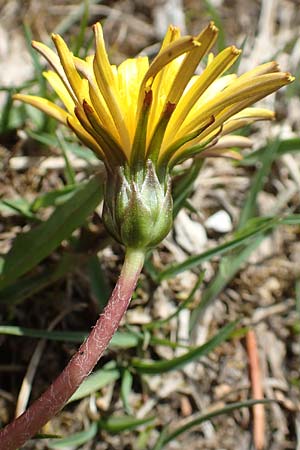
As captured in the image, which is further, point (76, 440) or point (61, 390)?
point (76, 440)

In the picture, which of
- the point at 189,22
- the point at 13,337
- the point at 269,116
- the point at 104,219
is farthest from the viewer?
the point at 189,22

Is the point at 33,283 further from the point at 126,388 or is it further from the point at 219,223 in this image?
the point at 219,223

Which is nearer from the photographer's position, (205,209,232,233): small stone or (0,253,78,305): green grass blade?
(0,253,78,305): green grass blade

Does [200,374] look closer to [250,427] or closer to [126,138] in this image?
[250,427]

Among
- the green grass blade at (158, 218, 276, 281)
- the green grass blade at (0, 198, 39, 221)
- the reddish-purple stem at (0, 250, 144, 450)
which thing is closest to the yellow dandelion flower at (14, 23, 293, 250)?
the reddish-purple stem at (0, 250, 144, 450)

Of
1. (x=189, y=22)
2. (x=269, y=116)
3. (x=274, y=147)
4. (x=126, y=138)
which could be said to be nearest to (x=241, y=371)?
(x=274, y=147)

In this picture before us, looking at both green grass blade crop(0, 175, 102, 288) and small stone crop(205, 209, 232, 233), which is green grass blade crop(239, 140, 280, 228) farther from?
green grass blade crop(0, 175, 102, 288)

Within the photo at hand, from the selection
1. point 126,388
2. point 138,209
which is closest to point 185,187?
point 138,209
